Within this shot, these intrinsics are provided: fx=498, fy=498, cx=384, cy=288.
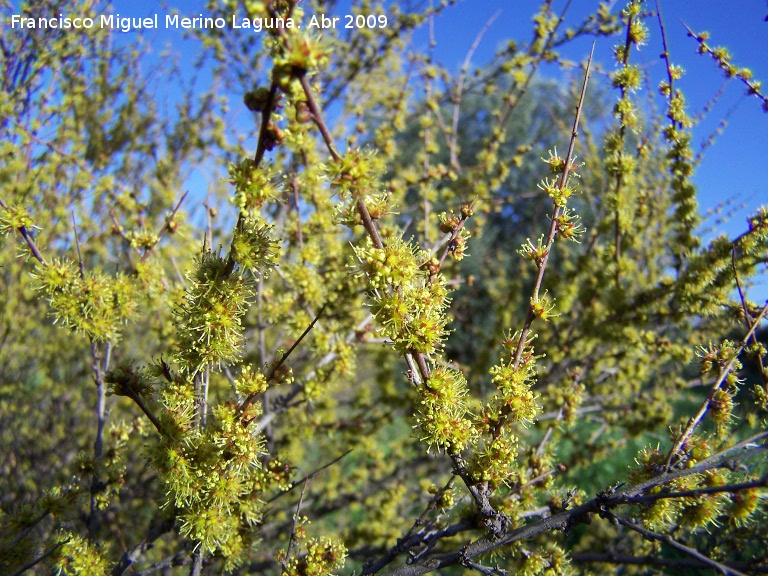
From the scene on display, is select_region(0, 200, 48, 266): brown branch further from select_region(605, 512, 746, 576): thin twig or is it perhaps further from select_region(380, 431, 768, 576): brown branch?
select_region(605, 512, 746, 576): thin twig

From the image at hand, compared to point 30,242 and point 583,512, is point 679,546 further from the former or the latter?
point 30,242

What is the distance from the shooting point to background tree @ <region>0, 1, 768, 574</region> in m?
1.22

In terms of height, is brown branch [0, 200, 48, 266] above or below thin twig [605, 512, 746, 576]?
below

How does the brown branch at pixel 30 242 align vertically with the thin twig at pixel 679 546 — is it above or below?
below

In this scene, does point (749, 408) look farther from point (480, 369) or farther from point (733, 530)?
point (480, 369)

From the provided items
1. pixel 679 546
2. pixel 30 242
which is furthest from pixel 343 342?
pixel 679 546

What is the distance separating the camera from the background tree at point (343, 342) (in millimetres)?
1216

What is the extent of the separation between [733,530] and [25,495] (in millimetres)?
3812

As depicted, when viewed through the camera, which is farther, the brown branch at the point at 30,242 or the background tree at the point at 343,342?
the brown branch at the point at 30,242

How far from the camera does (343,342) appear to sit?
2.31 m

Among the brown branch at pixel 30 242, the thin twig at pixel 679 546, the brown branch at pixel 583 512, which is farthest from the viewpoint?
the brown branch at pixel 30 242

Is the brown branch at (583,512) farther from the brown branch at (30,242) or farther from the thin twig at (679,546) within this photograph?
the brown branch at (30,242)

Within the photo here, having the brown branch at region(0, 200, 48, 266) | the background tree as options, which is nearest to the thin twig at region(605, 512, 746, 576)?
the background tree

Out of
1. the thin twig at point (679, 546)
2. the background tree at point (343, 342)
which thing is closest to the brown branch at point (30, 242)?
the background tree at point (343, 342)
